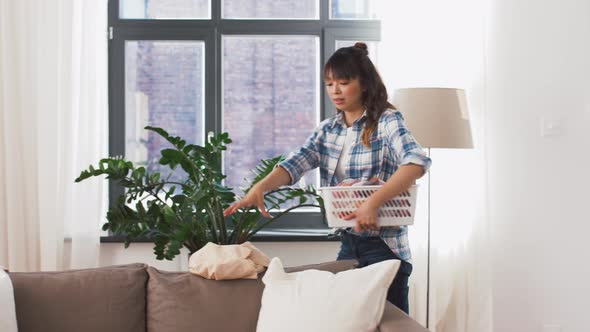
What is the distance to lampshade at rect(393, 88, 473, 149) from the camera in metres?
2.83

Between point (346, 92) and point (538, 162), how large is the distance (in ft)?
4.73

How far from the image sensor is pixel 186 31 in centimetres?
347

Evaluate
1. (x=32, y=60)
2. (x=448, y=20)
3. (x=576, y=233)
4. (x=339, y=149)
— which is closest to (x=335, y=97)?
(x=339, y=149)

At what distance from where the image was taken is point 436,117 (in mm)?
2838

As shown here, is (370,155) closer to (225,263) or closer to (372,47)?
(225,263)

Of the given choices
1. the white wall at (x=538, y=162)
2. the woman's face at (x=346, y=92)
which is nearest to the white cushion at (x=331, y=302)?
the woman's face at (x=346, y=92)

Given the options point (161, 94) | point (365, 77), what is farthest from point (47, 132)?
point (365, 77)

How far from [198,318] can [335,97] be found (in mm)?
806

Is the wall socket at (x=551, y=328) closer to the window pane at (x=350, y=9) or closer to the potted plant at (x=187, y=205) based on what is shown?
the potted plant at (x=187, y=205)

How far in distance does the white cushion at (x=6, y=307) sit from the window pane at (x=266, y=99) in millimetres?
1666

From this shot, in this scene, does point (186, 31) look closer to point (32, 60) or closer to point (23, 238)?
point (32, 60)

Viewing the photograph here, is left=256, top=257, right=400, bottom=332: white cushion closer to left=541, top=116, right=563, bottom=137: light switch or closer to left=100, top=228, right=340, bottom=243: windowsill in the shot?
left=100, top=228, right=340, bottom=243: windowsill

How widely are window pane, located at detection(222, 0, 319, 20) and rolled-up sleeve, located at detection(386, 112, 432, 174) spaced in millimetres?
1625

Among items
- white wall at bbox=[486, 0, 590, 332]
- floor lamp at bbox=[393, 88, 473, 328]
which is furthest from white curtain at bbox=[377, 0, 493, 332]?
floor lamp at bbox=[393, 88, 473, 328]
